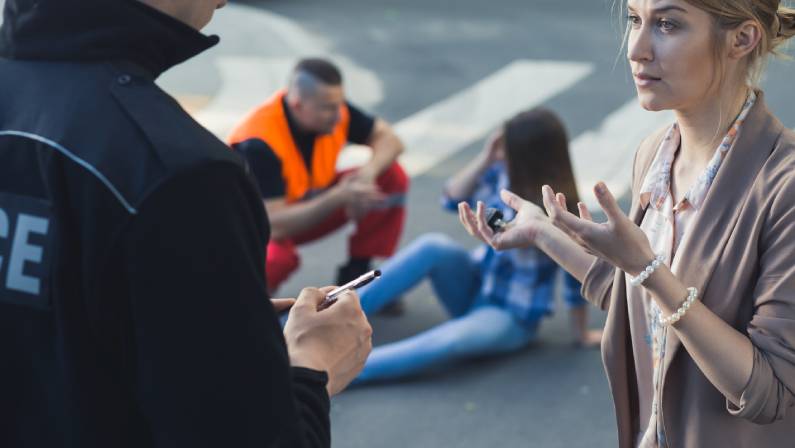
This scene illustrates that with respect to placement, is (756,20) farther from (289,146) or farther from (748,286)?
(289,146)

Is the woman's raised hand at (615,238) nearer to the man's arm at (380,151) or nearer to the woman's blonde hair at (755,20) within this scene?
the woman's blonde hair at (755,20)

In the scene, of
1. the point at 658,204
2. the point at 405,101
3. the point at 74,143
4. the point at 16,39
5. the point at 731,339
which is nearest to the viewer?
the point at 74,143

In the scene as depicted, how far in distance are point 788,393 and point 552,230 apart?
65cm

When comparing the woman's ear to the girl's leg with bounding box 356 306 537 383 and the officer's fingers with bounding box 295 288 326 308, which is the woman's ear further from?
the girl's leg with bounding box 356 306 537 383

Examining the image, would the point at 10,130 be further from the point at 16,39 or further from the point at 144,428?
the point at 144,428

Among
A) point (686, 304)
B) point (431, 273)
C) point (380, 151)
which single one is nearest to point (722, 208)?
point (686, 304)

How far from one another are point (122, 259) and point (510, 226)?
4.39 ft

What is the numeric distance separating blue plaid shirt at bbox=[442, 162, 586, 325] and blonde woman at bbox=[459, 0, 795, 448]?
2561 mm

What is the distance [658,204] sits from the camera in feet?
7.75

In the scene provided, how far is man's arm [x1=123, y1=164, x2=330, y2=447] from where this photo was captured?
4.46ft

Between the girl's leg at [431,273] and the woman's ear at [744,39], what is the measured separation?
309 centimetres

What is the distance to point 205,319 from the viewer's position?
4.56 feet

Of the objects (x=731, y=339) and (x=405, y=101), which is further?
(x=405, y=101)

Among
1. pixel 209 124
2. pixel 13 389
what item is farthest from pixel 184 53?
pixel 209 124
